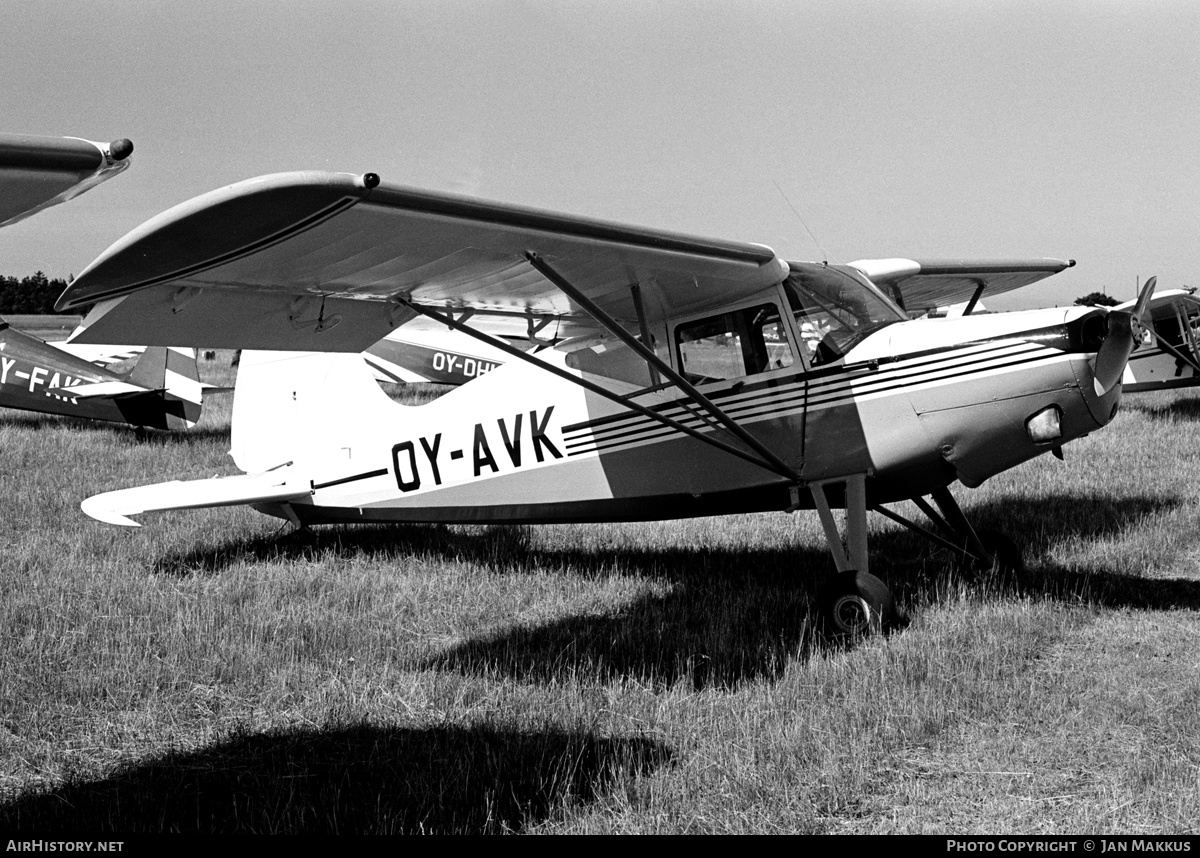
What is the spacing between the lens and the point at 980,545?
6.84 m

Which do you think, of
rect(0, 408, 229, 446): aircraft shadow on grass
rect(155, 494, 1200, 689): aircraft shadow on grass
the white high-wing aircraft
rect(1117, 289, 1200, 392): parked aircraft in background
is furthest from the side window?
rect(1117, 289, 1200, 392): parked aircraft in background

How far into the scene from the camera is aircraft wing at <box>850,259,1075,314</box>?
27.1 ft

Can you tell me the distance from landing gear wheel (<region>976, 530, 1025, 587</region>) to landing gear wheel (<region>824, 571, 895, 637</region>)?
1.45m

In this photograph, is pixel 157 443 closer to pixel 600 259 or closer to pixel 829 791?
pixel 600 259

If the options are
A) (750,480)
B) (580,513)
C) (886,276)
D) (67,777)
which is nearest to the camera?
(67,777)

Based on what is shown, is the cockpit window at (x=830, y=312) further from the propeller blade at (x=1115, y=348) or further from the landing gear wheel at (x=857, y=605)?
the landing gear wheel at (x=857, y=605)

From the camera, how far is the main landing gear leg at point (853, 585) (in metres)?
5.62

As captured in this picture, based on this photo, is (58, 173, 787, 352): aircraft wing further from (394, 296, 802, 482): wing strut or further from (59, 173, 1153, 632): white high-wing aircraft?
(394, 296, 802, 482): wing strut

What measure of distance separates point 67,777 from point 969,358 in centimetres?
495

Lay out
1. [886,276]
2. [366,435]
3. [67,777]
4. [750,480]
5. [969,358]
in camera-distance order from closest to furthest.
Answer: [67,777] → [969,358] → [750,480] → [366,435] → [886,276]

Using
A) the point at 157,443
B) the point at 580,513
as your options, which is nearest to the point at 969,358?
the point at 580,513

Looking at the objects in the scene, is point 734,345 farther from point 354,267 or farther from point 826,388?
point 354,267

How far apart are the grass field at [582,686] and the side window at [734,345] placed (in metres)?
1.54

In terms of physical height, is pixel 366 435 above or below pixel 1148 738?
above
